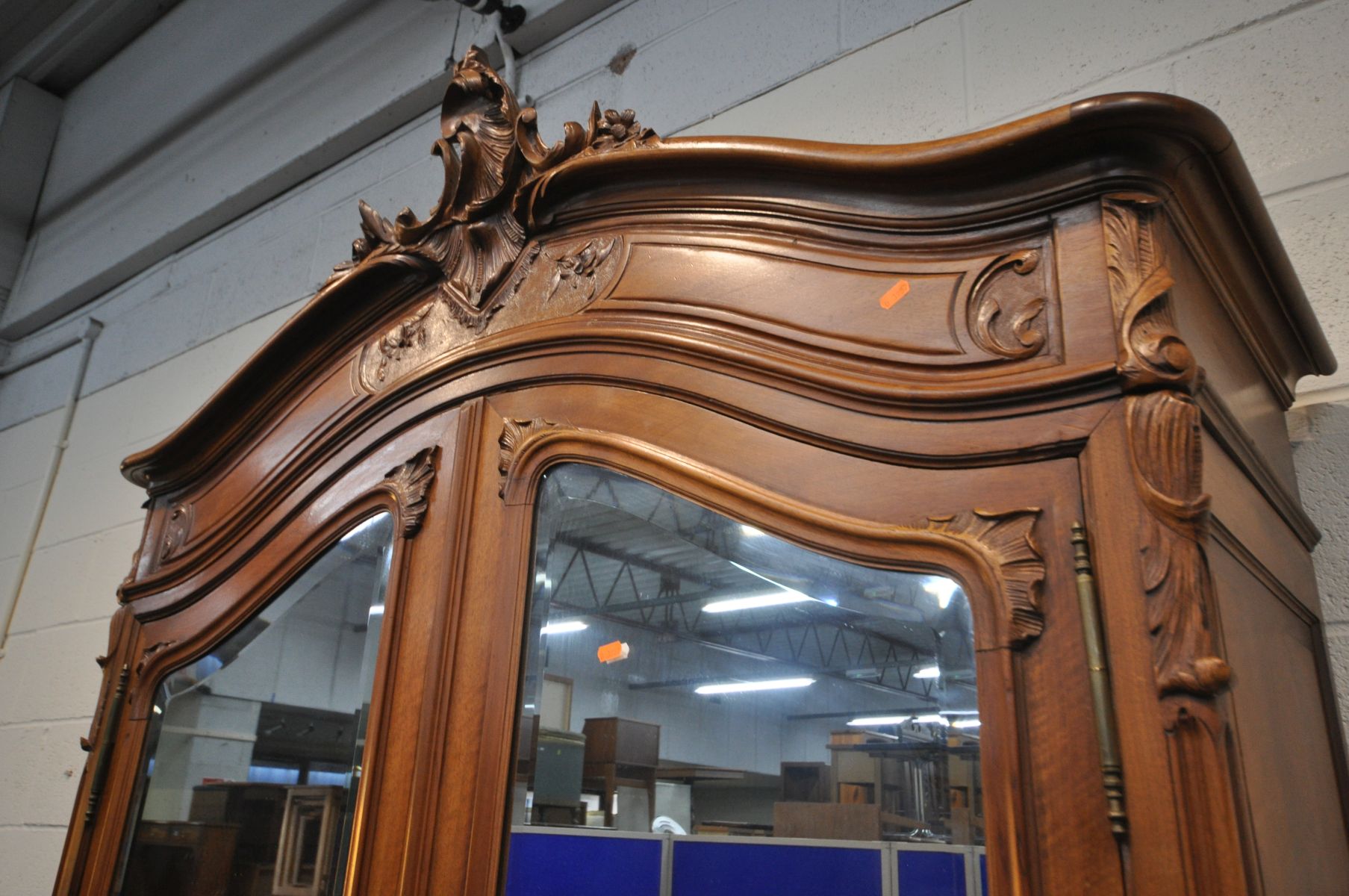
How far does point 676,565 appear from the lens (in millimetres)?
846

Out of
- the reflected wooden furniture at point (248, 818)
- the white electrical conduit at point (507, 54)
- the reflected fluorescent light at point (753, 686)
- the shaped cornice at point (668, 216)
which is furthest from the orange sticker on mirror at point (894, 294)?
the white electrical conduit at point (507, 54)

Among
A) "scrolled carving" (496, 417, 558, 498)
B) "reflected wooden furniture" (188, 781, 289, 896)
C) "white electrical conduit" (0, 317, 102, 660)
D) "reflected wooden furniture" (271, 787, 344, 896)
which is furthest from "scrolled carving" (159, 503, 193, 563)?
"white electrical conduit" (0, 317, 102, 660)

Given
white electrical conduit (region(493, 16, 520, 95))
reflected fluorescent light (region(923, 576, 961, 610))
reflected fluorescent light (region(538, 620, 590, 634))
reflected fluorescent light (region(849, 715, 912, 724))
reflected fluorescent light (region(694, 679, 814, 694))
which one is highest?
white electrical conduit (region(493, 16, 520, 95))

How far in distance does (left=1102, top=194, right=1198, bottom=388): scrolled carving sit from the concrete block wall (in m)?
0.50

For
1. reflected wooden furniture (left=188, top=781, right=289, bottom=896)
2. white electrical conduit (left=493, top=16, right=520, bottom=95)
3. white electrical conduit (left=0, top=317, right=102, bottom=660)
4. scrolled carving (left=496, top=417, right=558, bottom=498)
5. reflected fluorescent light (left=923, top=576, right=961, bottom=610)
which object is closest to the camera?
reflected fluorescent light (left=923, top=576, right=961, bottom=610)

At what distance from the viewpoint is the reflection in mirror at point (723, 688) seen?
27.2 inches

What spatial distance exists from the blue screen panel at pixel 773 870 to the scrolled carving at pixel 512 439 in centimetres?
36

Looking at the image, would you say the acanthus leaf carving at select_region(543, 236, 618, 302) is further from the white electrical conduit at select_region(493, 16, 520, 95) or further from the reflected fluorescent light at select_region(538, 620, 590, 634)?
the white electrical conduit at select_region(493, 16, 520, 95)

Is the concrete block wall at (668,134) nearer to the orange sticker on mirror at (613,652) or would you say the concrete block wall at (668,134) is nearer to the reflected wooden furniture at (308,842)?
the orange sticker on mirror at (613,652)

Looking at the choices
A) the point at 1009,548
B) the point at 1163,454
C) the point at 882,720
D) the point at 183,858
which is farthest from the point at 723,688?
the point at 183,858

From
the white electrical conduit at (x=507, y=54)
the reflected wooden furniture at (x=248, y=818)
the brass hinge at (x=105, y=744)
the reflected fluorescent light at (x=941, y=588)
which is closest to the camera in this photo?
the reflected fluorescent light at (x=941, y=588)

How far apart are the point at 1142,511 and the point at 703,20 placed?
1.35 meters

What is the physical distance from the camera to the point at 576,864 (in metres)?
0.81

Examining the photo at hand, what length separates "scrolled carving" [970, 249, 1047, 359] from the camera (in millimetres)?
689
